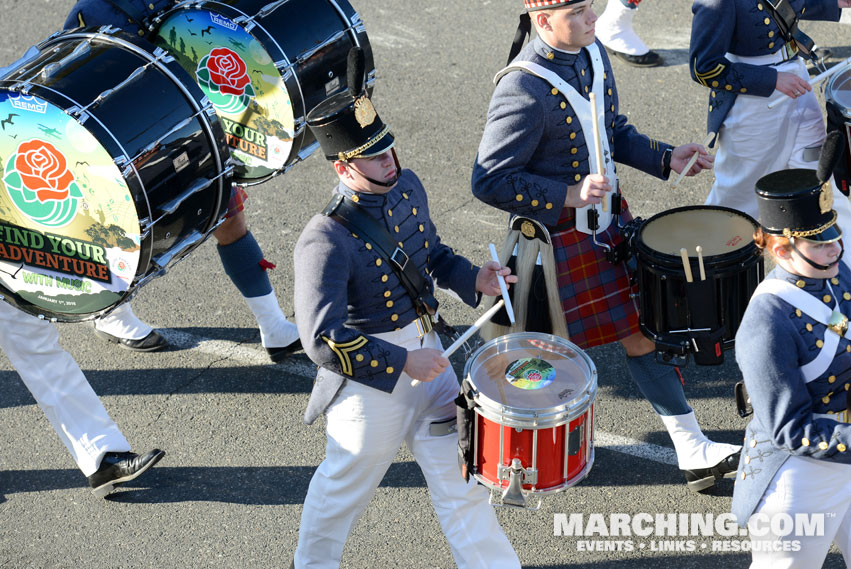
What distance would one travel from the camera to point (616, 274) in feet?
14.3

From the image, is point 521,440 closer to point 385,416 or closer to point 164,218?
point 385,416

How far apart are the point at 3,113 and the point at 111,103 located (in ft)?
1.26

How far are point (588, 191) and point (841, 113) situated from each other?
1530mm

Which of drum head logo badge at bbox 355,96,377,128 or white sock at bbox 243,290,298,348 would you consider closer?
drum head logo badge at bbox 355,96,377,128

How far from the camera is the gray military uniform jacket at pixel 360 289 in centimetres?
361

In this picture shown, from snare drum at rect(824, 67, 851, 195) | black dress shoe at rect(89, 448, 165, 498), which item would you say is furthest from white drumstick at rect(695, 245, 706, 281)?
black dress shoe at rect(89, 448, 165, 498)

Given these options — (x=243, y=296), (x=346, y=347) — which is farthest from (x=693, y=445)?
(x=243, y=296)

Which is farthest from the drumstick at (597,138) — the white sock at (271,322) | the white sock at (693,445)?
the white sock at (271,322)

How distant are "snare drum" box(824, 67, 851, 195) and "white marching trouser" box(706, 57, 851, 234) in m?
0.17

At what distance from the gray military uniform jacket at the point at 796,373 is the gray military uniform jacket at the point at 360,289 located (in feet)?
3.49

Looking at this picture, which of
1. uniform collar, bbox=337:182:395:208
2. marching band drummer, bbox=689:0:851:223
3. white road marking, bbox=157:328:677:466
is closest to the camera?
uniform collar, bbox=337:182:395:208

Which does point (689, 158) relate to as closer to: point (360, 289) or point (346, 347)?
point (360, 289)

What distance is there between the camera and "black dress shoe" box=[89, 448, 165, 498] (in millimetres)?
4711

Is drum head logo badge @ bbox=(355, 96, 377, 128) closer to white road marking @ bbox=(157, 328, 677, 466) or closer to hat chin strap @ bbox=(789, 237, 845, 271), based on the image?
hat chin strap @ bbox=(789, 237, 845, 271)
